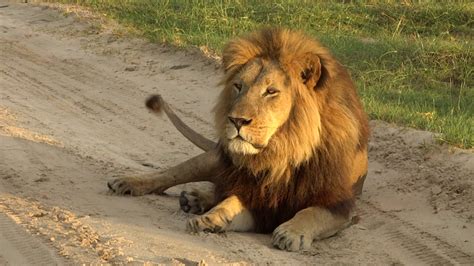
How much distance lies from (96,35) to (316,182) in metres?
6.18

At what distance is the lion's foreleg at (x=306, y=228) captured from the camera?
4387 millimetres

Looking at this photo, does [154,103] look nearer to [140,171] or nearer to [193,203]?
[140,171]

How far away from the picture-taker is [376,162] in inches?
240

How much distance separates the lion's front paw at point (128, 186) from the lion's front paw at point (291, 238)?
1.12m

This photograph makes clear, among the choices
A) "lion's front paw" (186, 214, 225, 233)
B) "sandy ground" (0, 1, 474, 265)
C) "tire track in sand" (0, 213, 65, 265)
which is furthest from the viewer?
"lion's front paw" (186, 214, 225, 233)

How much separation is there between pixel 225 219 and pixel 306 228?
1.23 feet

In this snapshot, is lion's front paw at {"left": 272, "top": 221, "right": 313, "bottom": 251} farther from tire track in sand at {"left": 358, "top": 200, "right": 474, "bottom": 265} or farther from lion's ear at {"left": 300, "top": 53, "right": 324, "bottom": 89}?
lion's ear at {"left": 300, "top": 53, "right": 324, "bottom": 89}

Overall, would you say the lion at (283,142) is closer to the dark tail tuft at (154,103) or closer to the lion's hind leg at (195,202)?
the lion's hind leg at (195,202)

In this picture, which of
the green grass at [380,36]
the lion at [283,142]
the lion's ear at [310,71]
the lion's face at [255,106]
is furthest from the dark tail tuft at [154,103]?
the green grass at [380,36]

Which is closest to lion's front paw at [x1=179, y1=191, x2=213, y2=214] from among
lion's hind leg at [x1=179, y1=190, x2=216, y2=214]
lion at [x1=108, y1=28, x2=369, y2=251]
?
lion's hind leg at [x1=179, y1=190, x2=216, y2=214]

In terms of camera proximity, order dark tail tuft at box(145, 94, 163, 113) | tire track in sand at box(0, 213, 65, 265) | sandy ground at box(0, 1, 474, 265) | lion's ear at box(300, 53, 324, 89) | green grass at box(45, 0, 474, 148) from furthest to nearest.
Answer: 1. green grass at box(45, 0, 474, 148)
2. dark tail tuft at box(145, 94, 163, 113)
3. lion's ear at box(300, 53, 324, 89)
4. sandy ground at box(0, 1, 474, 265)
5. tire track in sand at box(0, 213, 65, 265)

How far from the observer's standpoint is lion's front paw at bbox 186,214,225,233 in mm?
4488

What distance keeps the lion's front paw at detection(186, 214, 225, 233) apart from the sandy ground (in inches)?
2.3

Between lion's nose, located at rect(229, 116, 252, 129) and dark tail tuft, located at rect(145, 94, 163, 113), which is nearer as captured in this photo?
lion's nose, located at rect(229, 116, 252, 129)
